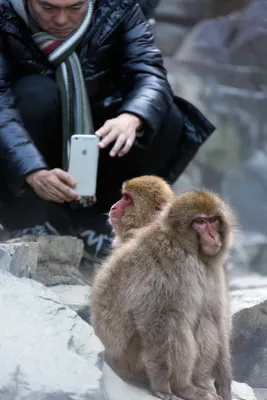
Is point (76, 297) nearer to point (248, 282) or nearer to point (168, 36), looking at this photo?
point (248, 282)

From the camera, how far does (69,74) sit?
4609 millimetres

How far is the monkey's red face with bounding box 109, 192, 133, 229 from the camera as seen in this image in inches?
146

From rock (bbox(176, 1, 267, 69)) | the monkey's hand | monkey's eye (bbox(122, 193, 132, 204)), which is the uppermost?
monkey's eye (bbox(122, 193, 132, 204))

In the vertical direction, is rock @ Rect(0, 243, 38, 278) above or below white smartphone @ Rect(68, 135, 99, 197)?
above

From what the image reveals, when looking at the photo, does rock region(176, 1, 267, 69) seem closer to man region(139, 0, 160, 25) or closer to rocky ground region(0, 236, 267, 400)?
man region(139, 0, 160, 25)

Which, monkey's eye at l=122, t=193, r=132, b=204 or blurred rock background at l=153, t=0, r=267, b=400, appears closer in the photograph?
monkey's eye at l=122, t=193, r=132, b=204

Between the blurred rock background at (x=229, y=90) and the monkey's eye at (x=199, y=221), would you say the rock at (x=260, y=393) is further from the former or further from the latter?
the blurred rock background at (x=229, y=90)

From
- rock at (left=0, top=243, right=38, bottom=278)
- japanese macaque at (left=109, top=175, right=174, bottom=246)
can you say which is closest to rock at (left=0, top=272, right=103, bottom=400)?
rock at (left=0, top=243, right=38, bottom=278)

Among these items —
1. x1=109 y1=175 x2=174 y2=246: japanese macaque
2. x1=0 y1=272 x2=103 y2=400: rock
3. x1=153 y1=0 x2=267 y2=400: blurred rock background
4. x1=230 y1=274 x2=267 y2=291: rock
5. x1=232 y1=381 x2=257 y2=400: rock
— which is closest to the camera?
x1=0 y1=272 x2=103 y2=400: rock

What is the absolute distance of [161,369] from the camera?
311cm

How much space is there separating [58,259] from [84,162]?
1.33 feet

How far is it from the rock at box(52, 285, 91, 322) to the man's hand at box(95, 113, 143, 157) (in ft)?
1.87

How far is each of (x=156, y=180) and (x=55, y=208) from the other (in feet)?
4.12

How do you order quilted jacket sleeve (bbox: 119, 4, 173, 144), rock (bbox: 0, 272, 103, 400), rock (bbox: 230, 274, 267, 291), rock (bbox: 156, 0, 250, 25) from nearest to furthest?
rock (bbox: 0, 272, 103, 400), quilted jacket sleeve (bbox: 119, 4, 173, 144), rock (bbox: 230, 274, 267, 291), rock (bbox: 156, 0, 250, 25)
